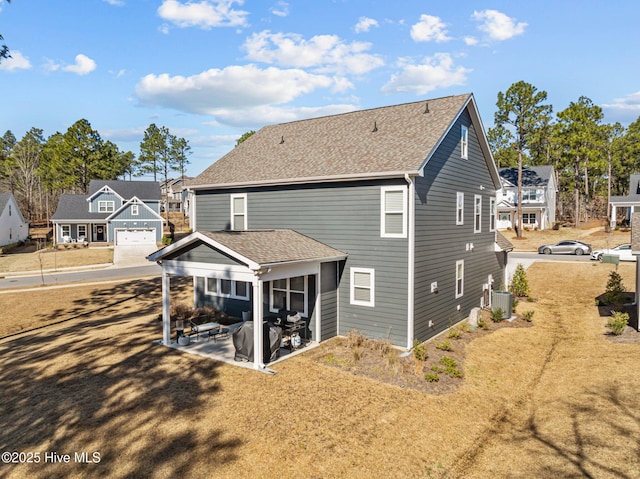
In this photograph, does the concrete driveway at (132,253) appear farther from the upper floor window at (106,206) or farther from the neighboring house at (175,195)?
the neighboring house at (175,195)

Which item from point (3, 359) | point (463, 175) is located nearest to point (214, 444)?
point (3, 359)

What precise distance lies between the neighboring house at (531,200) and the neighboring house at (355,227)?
1575 inches

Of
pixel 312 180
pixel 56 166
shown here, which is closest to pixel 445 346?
pixel 312 180

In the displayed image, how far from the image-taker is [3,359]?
13.3 m

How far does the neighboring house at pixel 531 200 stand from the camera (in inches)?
2159

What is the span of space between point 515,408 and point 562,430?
1.51 meters

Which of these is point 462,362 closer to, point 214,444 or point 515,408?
point 515,408

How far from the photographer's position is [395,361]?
40.5 feet

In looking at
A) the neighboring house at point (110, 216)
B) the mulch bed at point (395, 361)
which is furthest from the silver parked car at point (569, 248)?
the neighboring house at point (110, 216)

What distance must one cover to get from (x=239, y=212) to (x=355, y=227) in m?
6.13

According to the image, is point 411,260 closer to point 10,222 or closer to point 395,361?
point 395,361

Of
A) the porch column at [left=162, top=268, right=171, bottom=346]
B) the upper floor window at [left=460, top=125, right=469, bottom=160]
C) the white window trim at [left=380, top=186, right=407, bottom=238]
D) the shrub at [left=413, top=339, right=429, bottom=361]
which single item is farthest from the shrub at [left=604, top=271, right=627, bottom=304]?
the porch column at [left=162, top=268, right=171, bottom=346]

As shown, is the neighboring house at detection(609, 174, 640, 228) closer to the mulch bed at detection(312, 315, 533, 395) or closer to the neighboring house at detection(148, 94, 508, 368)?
the neighboring house at detection(148, 94, 508, 368)

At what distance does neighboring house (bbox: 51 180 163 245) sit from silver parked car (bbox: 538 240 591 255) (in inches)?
1634
